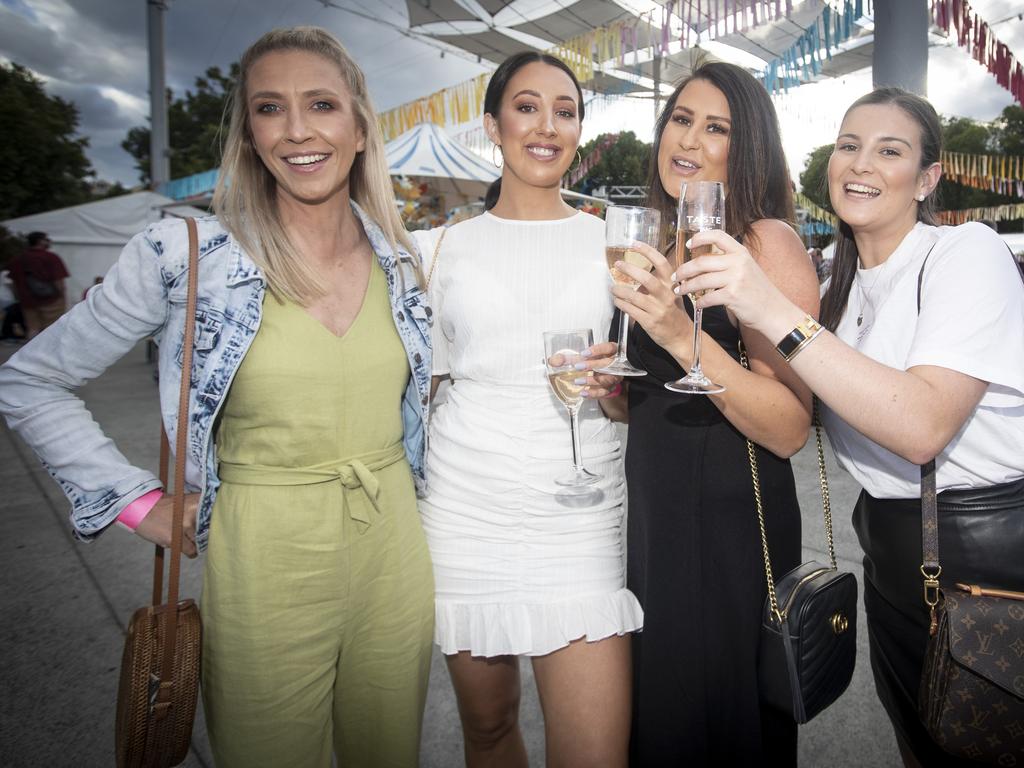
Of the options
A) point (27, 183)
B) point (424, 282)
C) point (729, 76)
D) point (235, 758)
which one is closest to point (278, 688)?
point (235, 758)

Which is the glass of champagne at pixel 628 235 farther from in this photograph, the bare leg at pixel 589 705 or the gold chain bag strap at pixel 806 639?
the bare leg at pixel 589 705

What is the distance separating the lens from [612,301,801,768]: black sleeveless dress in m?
1.80

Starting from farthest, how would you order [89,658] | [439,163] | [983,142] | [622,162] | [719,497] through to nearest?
1. [622,162]
2. [983,142]
3. [439,163]
4. [89,658]
5. [719,497]

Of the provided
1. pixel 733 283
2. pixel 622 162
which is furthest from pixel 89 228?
pixel 622 162

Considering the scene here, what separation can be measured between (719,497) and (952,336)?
2.28 feet

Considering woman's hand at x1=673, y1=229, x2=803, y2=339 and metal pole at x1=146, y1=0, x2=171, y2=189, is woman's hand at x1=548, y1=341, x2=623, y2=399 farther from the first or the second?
metal pole at x1=146, y1=0, x2=171, y2=189

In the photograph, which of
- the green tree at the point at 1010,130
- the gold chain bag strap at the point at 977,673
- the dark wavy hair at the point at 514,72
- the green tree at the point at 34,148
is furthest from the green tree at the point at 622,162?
the gold chain bag strap at the point at 977,673

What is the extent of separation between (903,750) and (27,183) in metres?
→ 31.8

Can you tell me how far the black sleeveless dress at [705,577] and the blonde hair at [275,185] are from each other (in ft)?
3.05

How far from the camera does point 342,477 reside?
1700 millimetres

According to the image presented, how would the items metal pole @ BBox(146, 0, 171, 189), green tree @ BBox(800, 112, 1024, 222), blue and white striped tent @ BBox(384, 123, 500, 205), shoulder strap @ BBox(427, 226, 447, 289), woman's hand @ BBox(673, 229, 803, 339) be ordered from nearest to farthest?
1. woman's hand @ BBox(673, 229, 803, 339)
2. shoulder strap @ BBox(427, 226, 447, 289)
3. blue and white striped tent @ BBox(384, 123, 500, 205)
4. metal pole @ BBox(146, 0, 171, 189)
5. green tree @ BBox(800, 112, 1024, 222)

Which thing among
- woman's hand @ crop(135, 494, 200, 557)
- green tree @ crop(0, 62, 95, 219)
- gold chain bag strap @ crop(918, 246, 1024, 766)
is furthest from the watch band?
green tree @ crop(0, 62, 95, 219)

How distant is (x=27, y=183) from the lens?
25078 mm

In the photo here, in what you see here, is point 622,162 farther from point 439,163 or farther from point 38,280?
point 38,280
